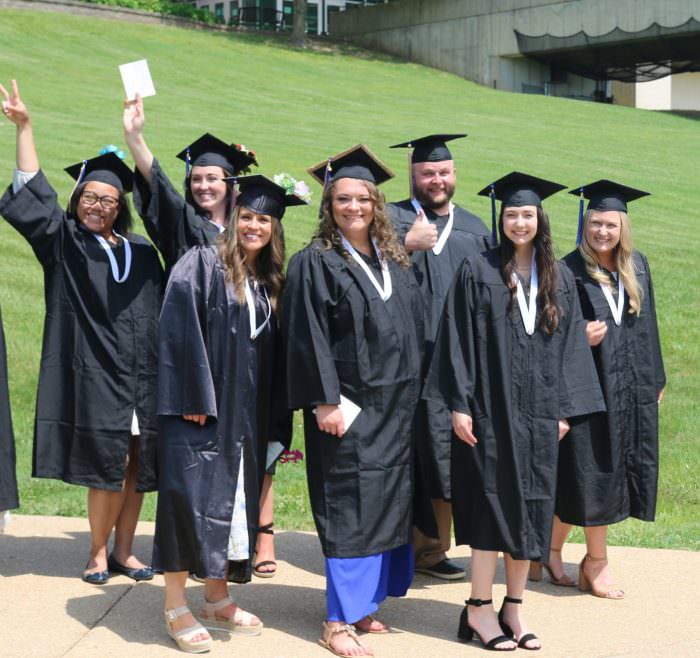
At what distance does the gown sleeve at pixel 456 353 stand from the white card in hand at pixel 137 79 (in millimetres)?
1736

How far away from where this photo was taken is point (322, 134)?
23.3 m

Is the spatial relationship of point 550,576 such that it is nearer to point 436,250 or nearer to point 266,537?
point 266,537

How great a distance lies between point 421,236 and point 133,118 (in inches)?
57.7

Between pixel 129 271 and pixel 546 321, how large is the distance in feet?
6.88

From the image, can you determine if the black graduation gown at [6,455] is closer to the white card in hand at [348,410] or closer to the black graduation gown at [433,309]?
the white card in hand at [348,410]

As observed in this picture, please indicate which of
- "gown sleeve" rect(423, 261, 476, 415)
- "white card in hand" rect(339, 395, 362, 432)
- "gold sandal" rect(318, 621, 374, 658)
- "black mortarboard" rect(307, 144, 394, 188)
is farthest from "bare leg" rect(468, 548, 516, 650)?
"black mortarboard" rect(307, 144, 394, 188)

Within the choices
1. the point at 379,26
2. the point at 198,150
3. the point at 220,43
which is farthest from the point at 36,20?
the point at 198,150

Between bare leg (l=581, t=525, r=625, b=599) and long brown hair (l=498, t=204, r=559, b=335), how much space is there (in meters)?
1.26

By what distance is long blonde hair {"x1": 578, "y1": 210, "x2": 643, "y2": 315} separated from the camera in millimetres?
5648

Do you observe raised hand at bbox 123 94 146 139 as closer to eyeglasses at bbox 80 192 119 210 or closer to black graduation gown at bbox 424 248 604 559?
eyeglasses at bbox 80 192 119 210

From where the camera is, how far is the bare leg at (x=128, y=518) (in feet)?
19.3

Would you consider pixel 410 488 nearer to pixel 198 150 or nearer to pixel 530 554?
pixel 530 554

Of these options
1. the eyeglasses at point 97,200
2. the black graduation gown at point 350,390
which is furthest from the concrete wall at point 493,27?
the black graduation gown at point 350,390

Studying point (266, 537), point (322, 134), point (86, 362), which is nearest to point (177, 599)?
point (266, 537)
